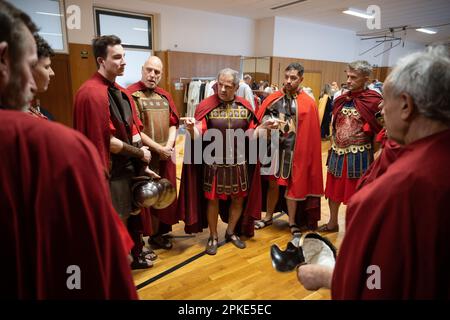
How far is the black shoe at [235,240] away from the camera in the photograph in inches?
112

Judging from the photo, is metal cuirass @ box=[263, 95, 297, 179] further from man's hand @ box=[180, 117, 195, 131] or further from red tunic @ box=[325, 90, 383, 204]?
man's hand @ box=[180, 117, 195, 131]

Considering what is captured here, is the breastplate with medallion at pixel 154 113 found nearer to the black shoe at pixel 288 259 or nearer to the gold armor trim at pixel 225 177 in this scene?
the gold armor trim at pixel 225 177

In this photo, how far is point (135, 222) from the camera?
7.89 feet

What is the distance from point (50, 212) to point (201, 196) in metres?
2.23

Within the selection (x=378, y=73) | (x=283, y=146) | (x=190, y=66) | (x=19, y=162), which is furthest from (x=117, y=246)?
(x=378, y=73)

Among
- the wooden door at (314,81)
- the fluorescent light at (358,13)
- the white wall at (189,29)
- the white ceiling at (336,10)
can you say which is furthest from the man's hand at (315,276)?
the wooden door at (314,81)

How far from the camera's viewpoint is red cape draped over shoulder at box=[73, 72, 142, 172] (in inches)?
75.0

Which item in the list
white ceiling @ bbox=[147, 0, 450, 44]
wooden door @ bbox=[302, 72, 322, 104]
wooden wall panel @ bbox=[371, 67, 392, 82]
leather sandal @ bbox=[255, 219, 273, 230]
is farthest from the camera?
wooden wall panel @ bbox=[371, 67, 392, 82]

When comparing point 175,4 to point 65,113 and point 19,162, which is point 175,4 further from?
point 19,162

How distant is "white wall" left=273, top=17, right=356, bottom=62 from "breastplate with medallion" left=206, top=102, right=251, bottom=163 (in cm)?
653

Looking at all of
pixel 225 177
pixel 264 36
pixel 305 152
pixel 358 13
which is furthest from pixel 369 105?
pixel 264 36

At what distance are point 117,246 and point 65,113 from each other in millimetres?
6591

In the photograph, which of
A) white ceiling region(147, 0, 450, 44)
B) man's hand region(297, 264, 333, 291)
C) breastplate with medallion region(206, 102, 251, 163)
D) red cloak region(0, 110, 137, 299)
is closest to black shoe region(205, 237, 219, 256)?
breastplate with medallion region(206, 102, 251, 163)

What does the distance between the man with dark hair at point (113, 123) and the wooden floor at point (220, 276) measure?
0.57 metres
